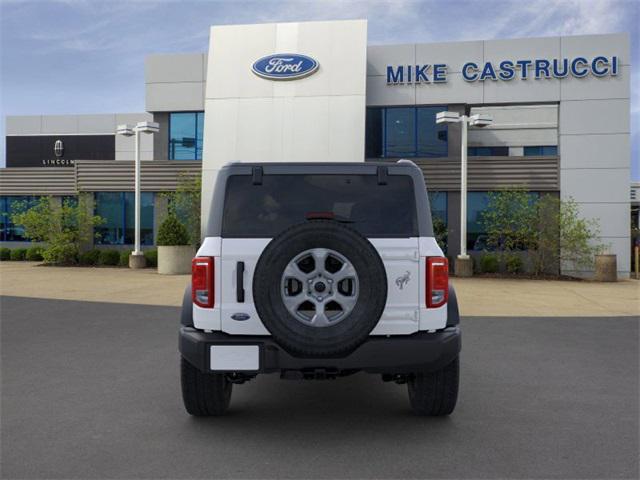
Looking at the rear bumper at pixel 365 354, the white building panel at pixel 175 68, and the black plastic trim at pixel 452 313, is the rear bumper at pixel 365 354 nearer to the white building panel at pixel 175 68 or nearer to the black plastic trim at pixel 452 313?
the black plastic trim at pixel 452 313

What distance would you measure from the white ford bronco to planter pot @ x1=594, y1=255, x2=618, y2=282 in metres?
16.7

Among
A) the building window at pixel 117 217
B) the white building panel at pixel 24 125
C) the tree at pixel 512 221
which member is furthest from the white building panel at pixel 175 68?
the white building panel at pixel 24 125

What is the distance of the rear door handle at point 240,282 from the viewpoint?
4.04 m

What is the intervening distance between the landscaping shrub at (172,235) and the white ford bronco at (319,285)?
15876mm

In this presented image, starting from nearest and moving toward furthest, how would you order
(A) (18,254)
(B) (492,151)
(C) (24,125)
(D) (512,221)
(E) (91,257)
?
1. (D) (512,221)
2. (E) (91,257)
3. (A) (18,254)
4. (B) (492,151)
5. (C) (24,125)

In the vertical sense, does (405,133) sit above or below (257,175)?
above

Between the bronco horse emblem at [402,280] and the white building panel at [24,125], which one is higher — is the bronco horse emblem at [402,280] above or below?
Answer: below

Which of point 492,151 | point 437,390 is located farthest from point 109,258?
point 492,151

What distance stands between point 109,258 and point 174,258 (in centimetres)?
469

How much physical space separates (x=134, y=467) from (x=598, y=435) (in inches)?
128

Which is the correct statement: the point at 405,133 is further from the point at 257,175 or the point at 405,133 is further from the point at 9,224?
the point at 257,175

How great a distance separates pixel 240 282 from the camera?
4035 mm

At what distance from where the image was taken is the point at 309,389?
5648 mm

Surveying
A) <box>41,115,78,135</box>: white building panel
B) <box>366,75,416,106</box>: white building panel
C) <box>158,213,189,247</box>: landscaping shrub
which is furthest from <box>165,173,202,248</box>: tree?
<box>41,115,78,135</box>: white building panel
